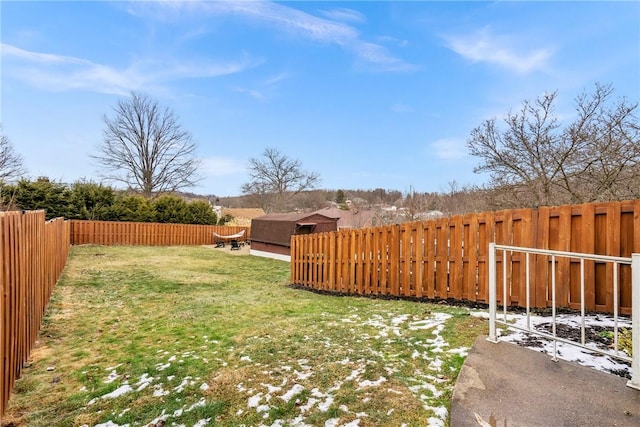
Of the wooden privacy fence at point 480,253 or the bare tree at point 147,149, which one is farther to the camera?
the bare tree at point 147,149

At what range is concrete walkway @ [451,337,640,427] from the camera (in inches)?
72.4

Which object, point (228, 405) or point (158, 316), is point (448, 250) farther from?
point (158, 316)

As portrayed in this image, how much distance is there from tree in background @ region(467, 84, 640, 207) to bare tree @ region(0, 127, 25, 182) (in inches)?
1100

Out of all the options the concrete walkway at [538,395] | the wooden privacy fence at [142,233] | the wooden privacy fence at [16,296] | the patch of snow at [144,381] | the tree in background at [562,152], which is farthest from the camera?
the wooden privacy fence at [142,233]

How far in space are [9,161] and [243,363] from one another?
28888mm

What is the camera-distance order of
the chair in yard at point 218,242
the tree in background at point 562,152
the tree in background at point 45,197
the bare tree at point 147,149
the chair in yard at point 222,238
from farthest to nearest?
the bare tree at point 147,149, the chair in yard at point 218,242, the chair in yard at point 222,238, the tree in background at point 45,197, the tree in background at point 562,152

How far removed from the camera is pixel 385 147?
Answer: 19266 mm

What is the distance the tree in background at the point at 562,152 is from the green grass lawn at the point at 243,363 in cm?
478

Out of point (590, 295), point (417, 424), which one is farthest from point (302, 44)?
point (417, 424)

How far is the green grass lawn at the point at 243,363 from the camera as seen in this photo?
2.18 metres

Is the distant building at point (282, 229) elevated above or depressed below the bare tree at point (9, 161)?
below

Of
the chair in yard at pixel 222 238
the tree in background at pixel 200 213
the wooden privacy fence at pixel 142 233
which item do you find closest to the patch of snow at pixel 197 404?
the chair in yard at pixel 222 238

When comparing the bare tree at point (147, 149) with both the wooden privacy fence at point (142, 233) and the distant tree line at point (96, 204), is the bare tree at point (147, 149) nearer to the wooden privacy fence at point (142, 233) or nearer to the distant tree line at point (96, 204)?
the distant tree line at point (96, 204)

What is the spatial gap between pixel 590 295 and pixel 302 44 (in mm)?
11788
